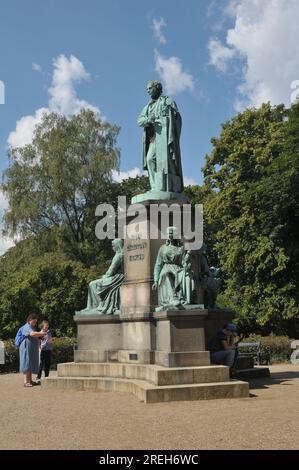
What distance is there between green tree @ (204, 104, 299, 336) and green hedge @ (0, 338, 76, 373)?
359 inches

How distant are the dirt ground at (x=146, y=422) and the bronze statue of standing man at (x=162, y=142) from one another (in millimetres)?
5144

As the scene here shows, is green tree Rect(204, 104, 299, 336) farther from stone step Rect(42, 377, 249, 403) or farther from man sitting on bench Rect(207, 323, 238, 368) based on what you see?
stone step Rect(42, 377, 249, 403)

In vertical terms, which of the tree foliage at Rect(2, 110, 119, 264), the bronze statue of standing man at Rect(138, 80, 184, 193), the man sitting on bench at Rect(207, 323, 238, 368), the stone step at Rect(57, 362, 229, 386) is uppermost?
the tree foliage at Rect(2, 110, 119, 264)

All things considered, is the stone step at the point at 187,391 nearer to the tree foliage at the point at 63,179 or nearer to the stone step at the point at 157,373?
the stone step at the point at 157,373

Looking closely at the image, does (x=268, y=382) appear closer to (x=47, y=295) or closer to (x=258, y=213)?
(x=258, y=213)

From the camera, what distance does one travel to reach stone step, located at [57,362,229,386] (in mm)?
10039

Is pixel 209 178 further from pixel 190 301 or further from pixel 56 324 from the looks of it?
pixel 190 301

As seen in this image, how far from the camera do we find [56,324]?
30375mm

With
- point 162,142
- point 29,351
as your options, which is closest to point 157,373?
point 29,351

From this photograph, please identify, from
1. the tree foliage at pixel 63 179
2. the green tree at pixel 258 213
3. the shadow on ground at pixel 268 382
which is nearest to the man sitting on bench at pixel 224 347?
the shadow on ground at pixel 268 382

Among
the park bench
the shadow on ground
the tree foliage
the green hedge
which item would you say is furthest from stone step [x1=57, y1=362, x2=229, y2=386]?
the tree foliage

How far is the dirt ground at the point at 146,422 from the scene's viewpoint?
256 inches

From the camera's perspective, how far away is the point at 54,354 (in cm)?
2208
